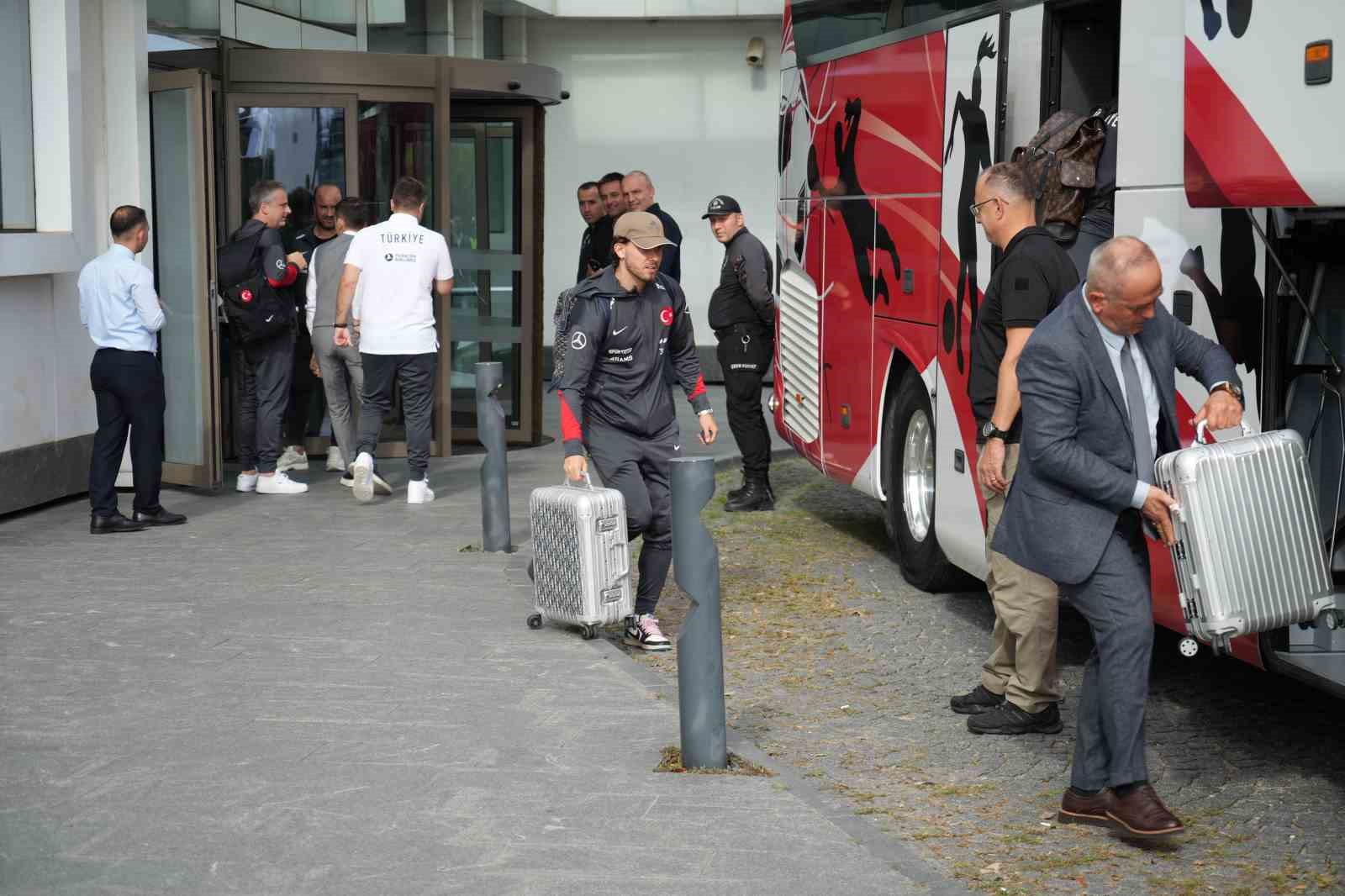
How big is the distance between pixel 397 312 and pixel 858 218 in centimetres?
313

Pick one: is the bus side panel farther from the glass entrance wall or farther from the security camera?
the security camera

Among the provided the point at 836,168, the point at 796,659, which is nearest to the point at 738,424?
the point at 836,168

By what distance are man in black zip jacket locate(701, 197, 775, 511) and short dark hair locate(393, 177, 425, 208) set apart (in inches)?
71.1

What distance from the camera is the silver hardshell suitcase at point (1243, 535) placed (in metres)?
4.52

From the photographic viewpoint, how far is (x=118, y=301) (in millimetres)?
9531

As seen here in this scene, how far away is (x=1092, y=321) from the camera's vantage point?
4.72 metres

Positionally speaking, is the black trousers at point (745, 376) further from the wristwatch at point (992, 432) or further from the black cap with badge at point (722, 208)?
the wristwatch at point (992, 432)

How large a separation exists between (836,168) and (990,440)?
4079 mm

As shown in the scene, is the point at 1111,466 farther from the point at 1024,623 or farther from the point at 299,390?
the point at 299,390

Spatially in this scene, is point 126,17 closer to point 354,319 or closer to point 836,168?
point 354,319

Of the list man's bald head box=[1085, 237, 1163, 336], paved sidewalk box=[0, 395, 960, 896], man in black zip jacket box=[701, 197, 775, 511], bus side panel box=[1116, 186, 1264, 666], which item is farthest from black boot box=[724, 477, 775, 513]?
man's bald head box=[1085, 237, 1163, 336]

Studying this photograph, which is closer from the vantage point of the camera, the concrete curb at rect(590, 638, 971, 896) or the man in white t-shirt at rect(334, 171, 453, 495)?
the concrete curb at rect(590, 638, 971, 896)

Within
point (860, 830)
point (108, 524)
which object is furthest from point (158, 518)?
point (860, 830)

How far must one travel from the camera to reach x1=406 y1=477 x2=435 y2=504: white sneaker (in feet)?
36.1
